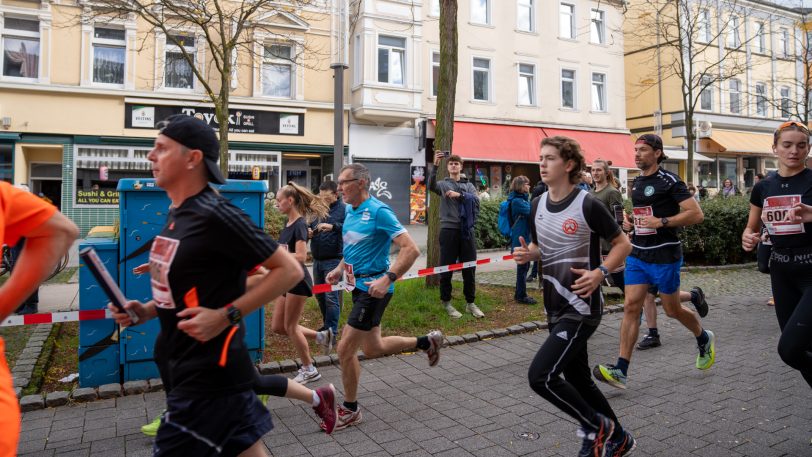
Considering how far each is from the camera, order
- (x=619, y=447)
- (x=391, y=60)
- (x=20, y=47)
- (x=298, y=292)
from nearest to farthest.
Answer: (x=619, y=447), (x=298, y=292), (x=20, y=47), (x=391, y=60)

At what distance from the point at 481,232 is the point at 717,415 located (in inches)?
443

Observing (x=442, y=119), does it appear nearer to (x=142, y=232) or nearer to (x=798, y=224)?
(x=142, y=232)

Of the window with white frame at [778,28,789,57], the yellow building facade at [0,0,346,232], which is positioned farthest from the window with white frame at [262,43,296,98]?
the window with white frame at [778,28,789,57]

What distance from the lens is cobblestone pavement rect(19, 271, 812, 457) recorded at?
13.0 feet

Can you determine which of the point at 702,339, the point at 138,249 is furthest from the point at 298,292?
the point at 702,339

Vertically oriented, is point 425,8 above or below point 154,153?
above

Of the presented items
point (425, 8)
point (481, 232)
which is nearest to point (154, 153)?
point (481, 232)

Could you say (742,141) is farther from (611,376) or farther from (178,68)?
(611,376)

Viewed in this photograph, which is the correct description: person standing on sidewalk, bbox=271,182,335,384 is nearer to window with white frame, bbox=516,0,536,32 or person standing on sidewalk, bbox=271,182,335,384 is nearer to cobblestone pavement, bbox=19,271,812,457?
cobblestone pavement, bbox=19,271,812,457

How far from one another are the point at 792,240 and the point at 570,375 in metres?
1.93

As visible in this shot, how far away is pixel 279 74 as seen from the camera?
22641mm

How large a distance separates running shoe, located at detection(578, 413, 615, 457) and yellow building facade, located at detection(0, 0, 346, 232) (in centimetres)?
1675

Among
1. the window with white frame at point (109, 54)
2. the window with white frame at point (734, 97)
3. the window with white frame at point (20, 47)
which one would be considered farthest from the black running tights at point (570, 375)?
the window with white frame at point (734, 97)

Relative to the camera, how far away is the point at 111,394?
5.10 metres
